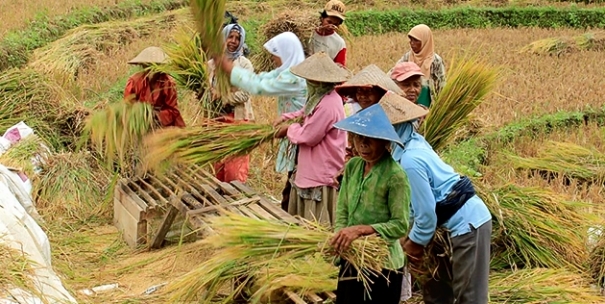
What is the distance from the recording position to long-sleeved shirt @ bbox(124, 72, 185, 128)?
511cm

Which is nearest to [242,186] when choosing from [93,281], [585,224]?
[93,281]

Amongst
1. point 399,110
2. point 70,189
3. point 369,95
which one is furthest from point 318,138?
point 70,189

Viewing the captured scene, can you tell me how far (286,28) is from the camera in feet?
23.8

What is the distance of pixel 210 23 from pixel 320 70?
63 cm

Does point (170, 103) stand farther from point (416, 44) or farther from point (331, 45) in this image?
point (416, 44)

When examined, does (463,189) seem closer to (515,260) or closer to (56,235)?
(515,260)

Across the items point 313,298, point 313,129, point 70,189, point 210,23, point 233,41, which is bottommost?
point 70,189

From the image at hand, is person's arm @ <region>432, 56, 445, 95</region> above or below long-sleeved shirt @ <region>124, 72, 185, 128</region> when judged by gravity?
above

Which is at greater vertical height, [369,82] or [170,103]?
[369,82]

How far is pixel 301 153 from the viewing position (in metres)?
4.46

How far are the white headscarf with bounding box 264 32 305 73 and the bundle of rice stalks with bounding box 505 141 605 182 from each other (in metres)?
2.39

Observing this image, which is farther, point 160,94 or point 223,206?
point 160,94

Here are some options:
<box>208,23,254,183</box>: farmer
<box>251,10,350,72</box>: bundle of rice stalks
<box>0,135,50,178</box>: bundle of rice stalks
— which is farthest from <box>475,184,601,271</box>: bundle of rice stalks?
<box>0,135,50,178</box>: bundle of rice stalks

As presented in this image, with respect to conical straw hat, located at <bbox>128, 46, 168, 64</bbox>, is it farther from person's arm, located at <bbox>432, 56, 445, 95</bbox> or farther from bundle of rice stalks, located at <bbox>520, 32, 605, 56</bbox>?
bundle of rice stalks, located at <bbox>520, 32, 605, 56</bbox>
